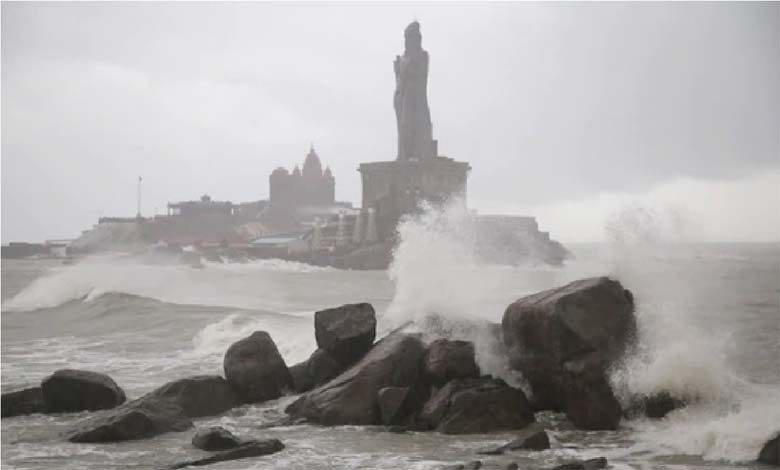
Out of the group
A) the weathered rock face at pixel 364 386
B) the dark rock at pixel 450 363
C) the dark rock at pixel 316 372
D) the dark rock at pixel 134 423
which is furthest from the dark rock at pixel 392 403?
the dark rock at pixel 134 423

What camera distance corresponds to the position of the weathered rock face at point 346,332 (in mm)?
9914

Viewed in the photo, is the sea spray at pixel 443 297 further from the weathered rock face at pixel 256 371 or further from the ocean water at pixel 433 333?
the weathered rock face at pixel 256 371

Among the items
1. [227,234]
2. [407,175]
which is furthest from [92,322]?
[227,234]

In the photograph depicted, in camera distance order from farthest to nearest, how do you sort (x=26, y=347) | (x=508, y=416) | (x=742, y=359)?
(x=26, y=347)
(x=742, y=359)
(x=508, y=416)

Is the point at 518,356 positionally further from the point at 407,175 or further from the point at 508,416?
the point at 407,175

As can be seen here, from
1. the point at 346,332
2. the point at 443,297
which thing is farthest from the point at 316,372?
the point at 443,297

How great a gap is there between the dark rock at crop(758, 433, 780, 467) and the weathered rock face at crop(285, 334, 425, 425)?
11.1ft

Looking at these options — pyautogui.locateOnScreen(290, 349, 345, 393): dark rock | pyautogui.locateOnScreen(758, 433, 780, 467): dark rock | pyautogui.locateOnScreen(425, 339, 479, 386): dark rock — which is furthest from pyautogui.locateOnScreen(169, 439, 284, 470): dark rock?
pyautogui.locateOnScreen(758, 433, 780, 467): dark rock

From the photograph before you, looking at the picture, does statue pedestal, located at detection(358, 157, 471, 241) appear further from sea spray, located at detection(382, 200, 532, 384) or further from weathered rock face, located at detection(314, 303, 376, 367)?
weathered rock face, located at detection(314, 303, 376, 367)

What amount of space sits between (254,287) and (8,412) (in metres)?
31.9

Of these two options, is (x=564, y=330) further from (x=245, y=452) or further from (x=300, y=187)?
(x=300, y=187)

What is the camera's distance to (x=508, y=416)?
8133 mm

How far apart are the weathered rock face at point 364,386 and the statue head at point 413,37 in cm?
6932

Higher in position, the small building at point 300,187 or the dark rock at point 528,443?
the small building at point 300,187
